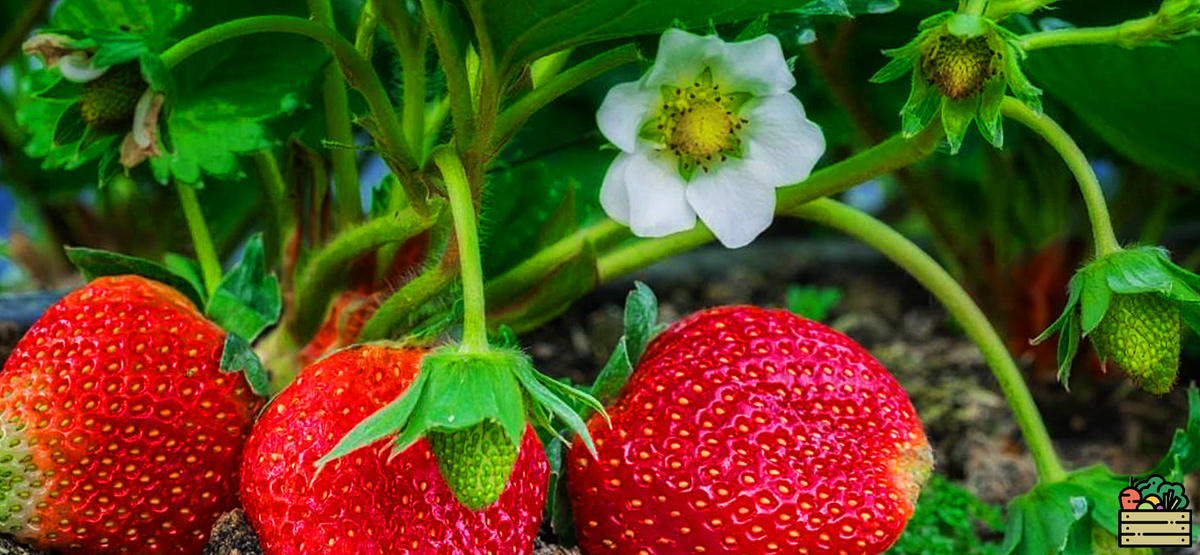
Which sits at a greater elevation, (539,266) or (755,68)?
(755,68)

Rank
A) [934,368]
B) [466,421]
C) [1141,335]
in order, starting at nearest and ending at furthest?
[466,421]
[1141,335]
[934,368]

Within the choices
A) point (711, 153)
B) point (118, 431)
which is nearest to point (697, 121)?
point (711, 153)

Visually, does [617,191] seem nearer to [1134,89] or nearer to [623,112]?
[623,112]

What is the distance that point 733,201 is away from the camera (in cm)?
74

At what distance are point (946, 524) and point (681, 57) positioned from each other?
470 millimetres

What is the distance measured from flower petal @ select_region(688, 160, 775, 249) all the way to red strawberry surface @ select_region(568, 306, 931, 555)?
4.2 inches

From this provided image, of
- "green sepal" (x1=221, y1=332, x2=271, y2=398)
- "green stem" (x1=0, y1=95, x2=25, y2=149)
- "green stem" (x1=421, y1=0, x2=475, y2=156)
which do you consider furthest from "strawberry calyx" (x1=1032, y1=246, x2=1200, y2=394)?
"green stem" (x1=0, y1=95, x2=25, y2=149)

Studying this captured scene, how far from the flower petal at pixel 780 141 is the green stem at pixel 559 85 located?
0.07 m

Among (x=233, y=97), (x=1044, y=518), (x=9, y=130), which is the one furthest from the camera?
(x=9, y=130)

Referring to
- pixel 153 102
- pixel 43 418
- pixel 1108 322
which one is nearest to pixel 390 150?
pixel 153 102

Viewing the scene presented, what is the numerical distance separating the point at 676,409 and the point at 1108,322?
23cm

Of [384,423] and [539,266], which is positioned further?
[539,266]

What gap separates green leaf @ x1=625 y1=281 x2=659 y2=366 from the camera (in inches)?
33.6

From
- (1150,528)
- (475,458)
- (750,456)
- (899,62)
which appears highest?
(899,62)
